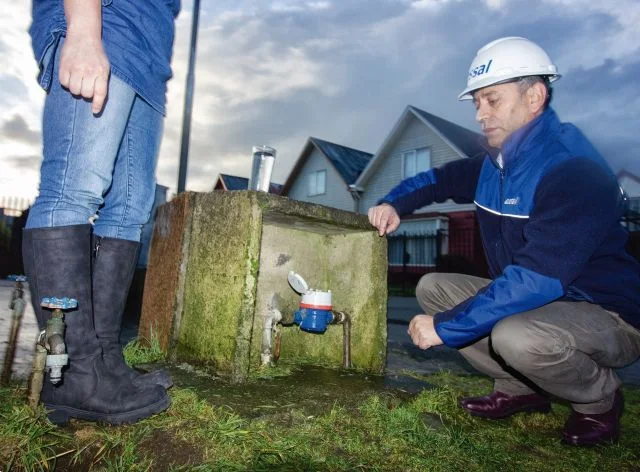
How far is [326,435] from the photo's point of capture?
5.80ft

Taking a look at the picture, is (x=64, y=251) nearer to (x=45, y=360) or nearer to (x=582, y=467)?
(x=45, y=360)

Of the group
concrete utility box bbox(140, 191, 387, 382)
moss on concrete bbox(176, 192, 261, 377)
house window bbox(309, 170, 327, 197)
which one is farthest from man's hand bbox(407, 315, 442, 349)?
house window bbox(309, 170, 327, 197)

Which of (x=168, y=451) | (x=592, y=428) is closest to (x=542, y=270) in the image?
(x=592, y=428)

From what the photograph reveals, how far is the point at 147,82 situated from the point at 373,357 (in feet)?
6.54

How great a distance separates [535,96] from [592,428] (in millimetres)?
1641

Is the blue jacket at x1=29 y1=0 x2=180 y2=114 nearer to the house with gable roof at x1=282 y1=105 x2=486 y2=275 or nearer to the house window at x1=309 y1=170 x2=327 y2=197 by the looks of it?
the house with gable roof at x1=282 y1=105 x2=486 y2=275

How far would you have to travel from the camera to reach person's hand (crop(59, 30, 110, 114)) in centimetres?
154

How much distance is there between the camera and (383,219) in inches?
111

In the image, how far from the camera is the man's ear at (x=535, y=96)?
2480 millimetres

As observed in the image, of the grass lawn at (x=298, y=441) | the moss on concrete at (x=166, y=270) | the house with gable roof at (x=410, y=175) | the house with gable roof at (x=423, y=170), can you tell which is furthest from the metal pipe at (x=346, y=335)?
the house with gable roof at (x=423, y=170)

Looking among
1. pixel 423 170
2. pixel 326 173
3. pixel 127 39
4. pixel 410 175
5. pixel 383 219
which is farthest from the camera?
pixel 326 173

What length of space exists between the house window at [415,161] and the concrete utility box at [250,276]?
56.8 feet

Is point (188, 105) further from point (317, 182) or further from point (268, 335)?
point (317, 182)

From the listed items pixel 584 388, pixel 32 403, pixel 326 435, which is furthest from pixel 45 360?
pixel 584 388
